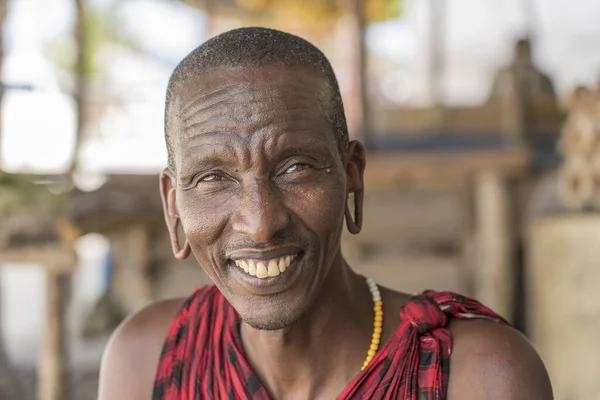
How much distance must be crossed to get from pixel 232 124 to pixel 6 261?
2.29 m

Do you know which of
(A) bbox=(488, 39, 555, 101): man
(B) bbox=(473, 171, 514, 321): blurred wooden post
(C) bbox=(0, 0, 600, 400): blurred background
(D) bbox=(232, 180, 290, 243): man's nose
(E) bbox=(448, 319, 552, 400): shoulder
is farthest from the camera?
(A) bbox=(488, 39, 555, 101): man

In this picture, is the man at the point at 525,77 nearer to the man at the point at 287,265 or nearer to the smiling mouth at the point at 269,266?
the man at the point at 287,265

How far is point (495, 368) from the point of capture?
132 cm

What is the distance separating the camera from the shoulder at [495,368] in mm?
1305

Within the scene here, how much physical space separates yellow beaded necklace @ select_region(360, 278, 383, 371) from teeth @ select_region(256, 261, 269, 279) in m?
0.31

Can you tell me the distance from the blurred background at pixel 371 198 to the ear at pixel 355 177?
207cm

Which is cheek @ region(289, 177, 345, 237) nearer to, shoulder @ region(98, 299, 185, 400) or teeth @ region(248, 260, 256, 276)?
teeth @ region(248, 260, 256, 276)

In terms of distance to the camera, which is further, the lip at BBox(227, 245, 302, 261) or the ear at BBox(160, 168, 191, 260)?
the ear at BBox(160, 168, 191, 260)

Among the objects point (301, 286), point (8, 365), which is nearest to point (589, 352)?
point (301, 286)

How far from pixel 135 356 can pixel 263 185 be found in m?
0.59

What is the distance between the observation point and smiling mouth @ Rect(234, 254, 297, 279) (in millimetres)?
1238

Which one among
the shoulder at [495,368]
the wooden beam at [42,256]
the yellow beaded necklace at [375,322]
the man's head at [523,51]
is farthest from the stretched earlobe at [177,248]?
the man's head at [523,51]

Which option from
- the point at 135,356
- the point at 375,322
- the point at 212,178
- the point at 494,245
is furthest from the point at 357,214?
the point at 494,245

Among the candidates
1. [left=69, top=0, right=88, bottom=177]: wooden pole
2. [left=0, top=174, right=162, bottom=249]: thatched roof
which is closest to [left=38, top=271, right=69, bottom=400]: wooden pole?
[left=0, top=174, right=162, bottom=249]: thatched roof
